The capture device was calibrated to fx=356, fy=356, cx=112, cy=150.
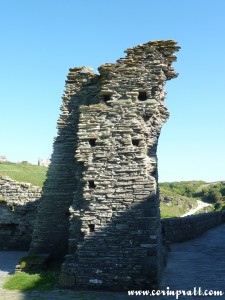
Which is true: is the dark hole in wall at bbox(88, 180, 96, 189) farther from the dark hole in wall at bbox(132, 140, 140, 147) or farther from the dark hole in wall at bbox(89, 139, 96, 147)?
the dark hole in wall at bbox(132, 140, 140, 147)

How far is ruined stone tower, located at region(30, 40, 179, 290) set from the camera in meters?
9.41

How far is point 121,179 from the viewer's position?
32.5 feet

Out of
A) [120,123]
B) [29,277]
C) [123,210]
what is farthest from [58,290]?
[120,123]

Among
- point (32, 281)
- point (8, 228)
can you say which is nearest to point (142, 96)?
point (32, 281)

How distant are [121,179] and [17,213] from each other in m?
9.57

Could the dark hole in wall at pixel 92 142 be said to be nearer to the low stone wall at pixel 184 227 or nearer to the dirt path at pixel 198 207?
the low stone wall at pixel 184 227

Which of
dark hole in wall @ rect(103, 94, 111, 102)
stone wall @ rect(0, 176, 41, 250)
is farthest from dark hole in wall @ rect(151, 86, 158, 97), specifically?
stone wall @ rect(0, 176, 41, 250)

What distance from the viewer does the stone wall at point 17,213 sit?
17.3 meters

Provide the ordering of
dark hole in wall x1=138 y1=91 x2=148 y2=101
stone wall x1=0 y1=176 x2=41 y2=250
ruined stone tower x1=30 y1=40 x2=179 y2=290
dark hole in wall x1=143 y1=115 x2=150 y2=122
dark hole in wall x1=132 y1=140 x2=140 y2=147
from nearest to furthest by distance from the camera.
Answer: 1. ruined stone tower x1=30 y1=40 x2=179 y2=290
2. dark hole in wall x1=132 y1=140 x2=140 y2=147
3. dark hole in wall x1=143 y1=115 x2=150 y2=122
4. dark hole in wall x1=138 y1=91 x2=148 y2=101
5. stone wall x1=0 y1=176 x2=41 y2=250

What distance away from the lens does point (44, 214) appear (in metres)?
12.7

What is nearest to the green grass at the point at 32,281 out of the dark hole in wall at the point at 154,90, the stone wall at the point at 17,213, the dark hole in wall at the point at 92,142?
the dark hole in wall at the point at 92,142

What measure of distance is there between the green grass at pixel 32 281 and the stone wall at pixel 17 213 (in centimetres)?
658

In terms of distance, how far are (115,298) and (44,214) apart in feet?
16.4

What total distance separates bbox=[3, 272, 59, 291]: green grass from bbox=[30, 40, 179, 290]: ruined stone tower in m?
0.61
